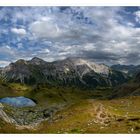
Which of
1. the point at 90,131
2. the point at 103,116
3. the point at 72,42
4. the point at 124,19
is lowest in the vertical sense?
the point at 103,116

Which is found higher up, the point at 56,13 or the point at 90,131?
the point at 56,13
